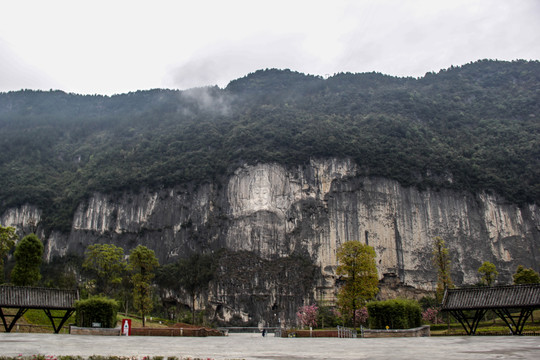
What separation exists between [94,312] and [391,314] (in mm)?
25386

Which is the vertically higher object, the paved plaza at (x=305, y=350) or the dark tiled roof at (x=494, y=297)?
the dark tiled roof at (x=494, y=297)

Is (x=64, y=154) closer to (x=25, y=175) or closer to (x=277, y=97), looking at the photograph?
(x=25, y=175)

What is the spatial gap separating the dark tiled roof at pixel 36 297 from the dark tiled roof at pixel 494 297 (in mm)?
30474

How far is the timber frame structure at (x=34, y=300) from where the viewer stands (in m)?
38.3

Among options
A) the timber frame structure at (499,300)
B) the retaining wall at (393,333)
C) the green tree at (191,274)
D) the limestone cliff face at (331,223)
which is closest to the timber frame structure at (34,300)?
the retaining wall at (393,333)

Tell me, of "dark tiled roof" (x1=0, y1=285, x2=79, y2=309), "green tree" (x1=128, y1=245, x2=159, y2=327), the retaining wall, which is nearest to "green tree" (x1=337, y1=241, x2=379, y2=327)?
the retaining wall

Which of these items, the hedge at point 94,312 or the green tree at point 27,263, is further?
the green tree at point 27,263

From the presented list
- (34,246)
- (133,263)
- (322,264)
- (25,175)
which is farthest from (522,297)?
(25,175)

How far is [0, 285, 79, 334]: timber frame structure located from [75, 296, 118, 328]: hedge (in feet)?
3.11

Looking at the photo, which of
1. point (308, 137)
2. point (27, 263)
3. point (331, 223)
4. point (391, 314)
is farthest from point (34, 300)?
point (308, 137)

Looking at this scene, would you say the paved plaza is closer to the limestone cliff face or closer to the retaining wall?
the retaining wall

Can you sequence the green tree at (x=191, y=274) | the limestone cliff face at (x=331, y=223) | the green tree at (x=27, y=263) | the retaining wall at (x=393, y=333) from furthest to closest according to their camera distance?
the limestone cliff face at (x=331, y=223) → the green tree at (x=191, y=274) → the green tree at (x=27, y=263) → the retaining wall at (x=393, y=333)

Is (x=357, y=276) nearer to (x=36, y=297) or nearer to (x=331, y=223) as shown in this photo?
(x=36, y=297)

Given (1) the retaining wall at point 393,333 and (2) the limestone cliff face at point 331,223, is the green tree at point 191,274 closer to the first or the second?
(2) the limestone cliff face at point 331,223
